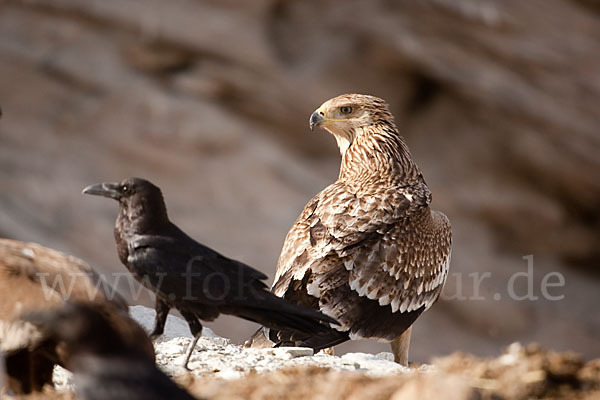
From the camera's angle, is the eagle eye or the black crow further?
the eagle eye

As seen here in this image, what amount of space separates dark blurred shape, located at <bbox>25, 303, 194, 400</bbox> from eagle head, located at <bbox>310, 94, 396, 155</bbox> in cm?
332

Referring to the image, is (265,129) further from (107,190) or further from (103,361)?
(103,361)

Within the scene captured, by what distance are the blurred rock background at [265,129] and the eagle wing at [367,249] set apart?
23.4ft

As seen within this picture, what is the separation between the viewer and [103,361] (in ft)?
9.11

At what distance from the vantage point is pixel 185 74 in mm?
12953

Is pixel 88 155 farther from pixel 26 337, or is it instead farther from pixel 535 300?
pixel 26 337

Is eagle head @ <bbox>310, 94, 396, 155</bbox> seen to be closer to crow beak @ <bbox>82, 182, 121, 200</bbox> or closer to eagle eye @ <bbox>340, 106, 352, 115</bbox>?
eagle eye @ <bbox>340, 106, 352, 115</bbox>

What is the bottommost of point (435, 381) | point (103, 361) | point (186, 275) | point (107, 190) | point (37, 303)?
point (103, 361)

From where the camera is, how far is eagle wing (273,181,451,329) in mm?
4859

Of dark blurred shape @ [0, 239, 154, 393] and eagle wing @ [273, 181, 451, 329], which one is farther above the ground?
eagle wing @ [273, 181, 451, 329]

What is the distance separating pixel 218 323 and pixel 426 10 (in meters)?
5.55

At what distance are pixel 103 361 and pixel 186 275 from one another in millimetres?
815

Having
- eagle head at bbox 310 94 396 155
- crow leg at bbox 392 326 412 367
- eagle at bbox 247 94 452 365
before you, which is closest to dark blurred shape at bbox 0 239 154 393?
eagle at bbox 247 94 452 365

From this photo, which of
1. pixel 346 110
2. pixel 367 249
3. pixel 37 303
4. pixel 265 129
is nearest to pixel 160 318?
pixel 37 303
